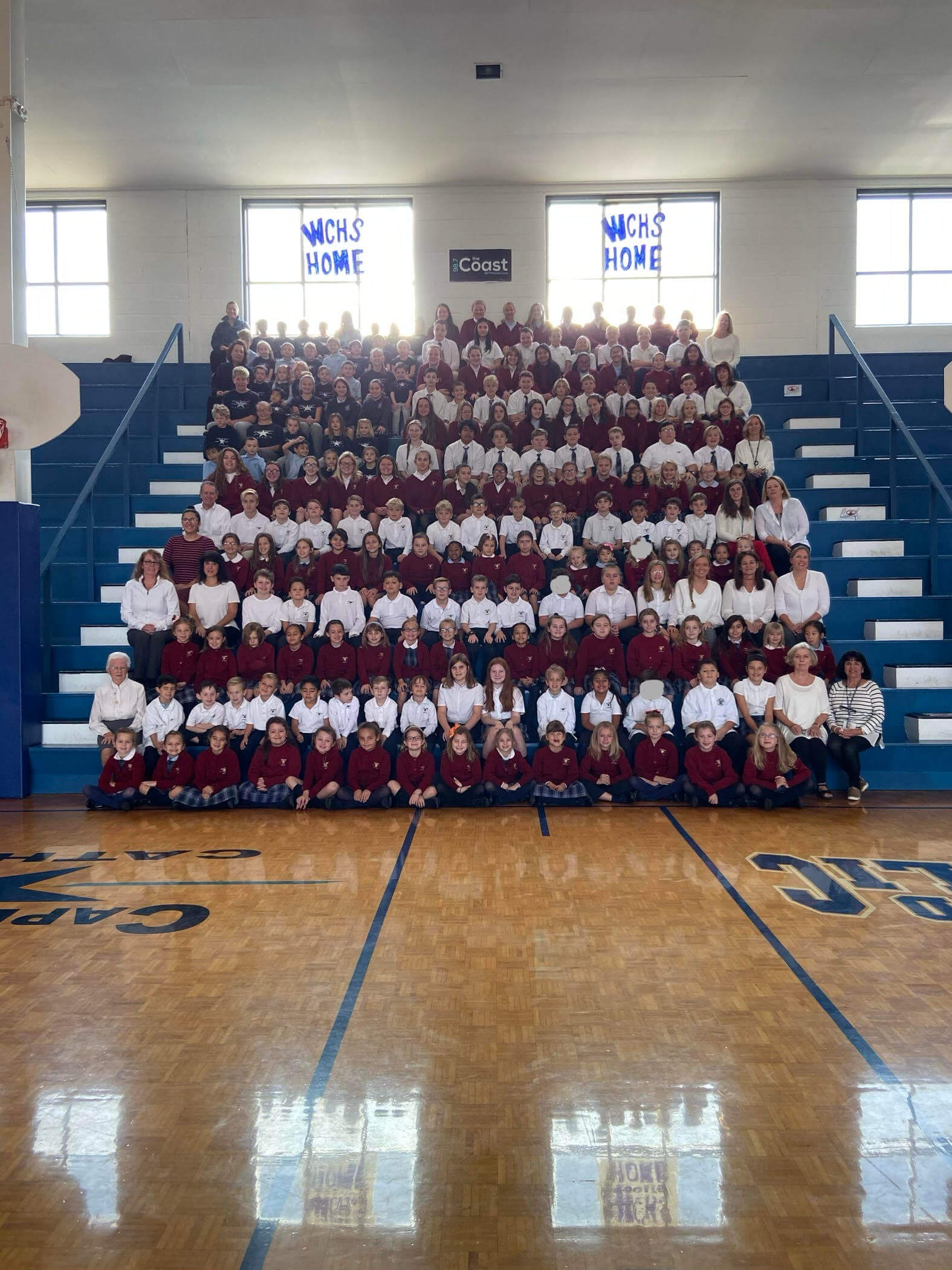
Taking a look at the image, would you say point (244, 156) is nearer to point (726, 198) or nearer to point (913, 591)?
point (726, 198)

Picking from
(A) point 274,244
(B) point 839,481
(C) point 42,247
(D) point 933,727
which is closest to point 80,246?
(C) point 42,247

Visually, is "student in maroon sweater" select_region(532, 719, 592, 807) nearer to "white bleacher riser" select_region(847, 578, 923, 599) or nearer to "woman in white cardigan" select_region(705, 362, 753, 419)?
"white bleacher riser" select_region(847, 578, 923, 599)

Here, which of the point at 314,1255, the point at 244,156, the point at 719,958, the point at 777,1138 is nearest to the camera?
the point at 314,1255

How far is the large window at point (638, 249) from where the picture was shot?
51.6 feet

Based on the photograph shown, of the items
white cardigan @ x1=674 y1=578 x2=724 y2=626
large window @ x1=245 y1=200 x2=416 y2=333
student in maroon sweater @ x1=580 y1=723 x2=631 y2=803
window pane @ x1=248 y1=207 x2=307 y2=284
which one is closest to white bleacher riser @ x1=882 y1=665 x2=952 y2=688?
white cardigan @ x1=674 y1=578 x2=724 y2=626

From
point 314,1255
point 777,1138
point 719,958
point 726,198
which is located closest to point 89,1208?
point 314,1255

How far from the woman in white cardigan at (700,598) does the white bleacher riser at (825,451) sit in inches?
165

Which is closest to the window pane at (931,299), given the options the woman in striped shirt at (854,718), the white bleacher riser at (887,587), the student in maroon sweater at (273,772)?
the white bleacher riser at (887,587)

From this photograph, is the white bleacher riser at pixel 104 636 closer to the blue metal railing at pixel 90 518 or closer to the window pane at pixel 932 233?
the blue metal railing at pixel 90 518

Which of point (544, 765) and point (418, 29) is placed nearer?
point (544, 765)

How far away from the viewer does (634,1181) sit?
Answer: 3072mm

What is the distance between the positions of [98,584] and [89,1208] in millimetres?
8990

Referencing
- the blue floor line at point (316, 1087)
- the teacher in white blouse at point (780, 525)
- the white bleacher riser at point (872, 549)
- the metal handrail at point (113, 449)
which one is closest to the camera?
the blue floor line at point (316, 1087)

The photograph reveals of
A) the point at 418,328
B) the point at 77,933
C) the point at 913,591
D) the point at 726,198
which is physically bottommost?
the point at 77,933
